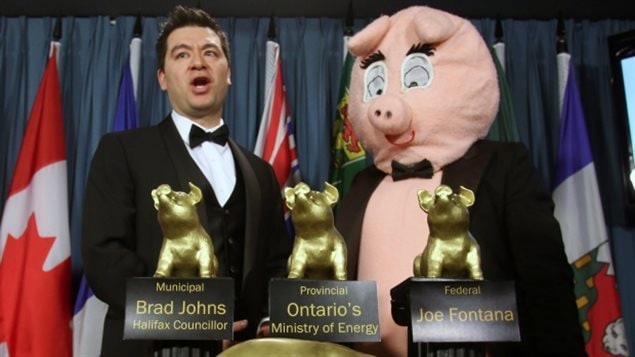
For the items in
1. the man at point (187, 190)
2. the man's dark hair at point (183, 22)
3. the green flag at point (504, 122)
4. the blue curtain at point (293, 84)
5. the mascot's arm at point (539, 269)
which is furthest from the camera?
the blue curtain at point (293, 84)

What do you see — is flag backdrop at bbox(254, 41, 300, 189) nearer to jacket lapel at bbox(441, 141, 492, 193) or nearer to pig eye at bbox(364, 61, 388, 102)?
pig eye at bbox(364, 61, 388, 102)

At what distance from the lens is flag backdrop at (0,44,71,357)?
224cm

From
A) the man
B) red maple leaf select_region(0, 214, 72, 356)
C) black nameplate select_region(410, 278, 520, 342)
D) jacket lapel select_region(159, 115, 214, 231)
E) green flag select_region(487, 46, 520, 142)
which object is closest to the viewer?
black nameplate select_region(410, 278, 520, 342)

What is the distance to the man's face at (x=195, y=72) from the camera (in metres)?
1.97

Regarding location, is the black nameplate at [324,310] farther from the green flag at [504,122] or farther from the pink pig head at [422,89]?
the green flag at [504,122]

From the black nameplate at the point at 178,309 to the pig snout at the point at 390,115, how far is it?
0.66 m

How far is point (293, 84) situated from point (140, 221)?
3.81ft

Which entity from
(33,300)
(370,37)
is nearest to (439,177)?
(370,37)

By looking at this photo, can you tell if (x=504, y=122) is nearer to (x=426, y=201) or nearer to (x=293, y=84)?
(x=293, y=84)

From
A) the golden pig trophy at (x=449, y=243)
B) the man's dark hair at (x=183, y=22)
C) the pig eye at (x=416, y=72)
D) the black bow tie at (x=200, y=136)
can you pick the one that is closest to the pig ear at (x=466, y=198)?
the golden pig trophy at (x=449, y=243)

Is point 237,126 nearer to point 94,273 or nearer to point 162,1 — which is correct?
point 162,1

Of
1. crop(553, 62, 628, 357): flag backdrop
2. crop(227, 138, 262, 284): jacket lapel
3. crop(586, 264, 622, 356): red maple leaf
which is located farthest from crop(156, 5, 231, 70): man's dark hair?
crop(586, 264, 622, 356): red maple leaf

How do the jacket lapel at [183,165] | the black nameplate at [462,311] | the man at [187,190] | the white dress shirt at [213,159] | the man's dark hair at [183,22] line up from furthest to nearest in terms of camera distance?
the man's dark hair at [183,22] → the white dress shirt at [213,159] → the jacket lapel at [183,165] → the man at [187,190] → the black nameplate at [462,311]

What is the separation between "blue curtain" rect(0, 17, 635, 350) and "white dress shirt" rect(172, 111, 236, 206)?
71 cm
